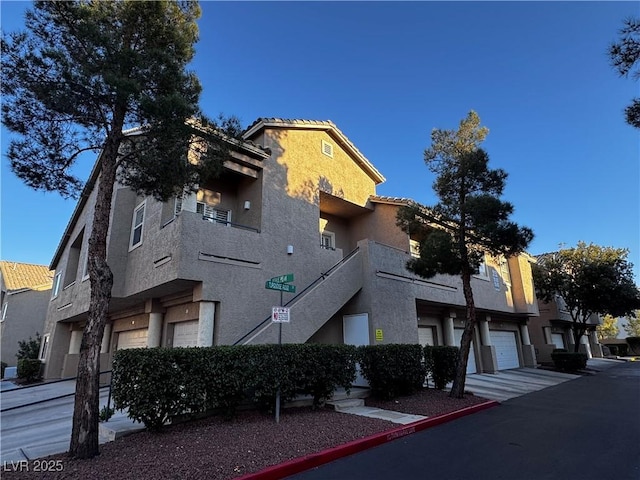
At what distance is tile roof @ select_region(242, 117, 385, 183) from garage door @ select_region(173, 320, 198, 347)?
6314 millimetres

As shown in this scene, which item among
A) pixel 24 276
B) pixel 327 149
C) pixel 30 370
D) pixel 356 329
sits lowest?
pixel 30 370

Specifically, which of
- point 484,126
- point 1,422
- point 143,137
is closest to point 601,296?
point 484,126

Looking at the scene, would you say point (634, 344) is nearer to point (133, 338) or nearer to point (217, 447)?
point (133, 338)

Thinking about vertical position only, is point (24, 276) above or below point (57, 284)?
above

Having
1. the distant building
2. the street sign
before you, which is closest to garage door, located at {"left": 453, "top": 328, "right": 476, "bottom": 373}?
the street sign

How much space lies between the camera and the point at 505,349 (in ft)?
80.3

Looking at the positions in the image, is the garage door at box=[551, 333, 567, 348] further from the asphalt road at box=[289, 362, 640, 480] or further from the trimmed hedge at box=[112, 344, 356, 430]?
the trimmed hedge at box=[112, 344, 356, 430]

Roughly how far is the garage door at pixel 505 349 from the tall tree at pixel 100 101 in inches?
871

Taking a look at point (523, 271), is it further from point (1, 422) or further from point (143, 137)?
point (1, 422)

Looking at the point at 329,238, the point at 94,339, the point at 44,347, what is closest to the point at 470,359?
the point at 329,238

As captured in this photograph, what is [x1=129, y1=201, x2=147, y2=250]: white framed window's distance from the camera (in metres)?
13.2

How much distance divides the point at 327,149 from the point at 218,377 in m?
11.0

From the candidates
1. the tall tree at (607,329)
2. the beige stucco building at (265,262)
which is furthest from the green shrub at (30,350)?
the tall tree at (607,329)

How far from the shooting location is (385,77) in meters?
14.2
